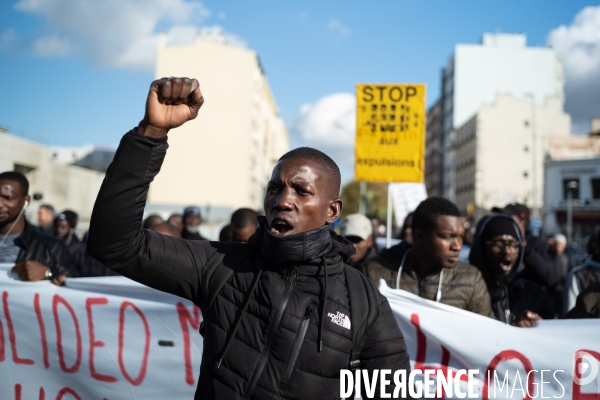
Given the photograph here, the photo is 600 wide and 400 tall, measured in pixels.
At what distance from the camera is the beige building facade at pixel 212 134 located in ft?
145

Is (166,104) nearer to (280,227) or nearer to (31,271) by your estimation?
(280,227)

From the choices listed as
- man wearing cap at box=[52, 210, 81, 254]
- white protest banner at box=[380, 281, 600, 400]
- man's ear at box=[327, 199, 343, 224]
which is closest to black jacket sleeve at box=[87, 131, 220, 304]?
man's ear at box=[327, 199, 343, 224]

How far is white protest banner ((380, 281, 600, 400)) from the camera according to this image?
121 inches

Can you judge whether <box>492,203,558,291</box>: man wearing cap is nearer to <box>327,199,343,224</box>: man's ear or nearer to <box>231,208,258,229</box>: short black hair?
<box>231,208,258,229</box>: short black hair

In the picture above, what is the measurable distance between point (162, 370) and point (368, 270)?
1432 millimetres

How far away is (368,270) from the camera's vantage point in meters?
3.77

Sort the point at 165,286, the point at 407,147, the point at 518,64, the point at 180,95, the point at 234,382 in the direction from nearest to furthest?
the point at 180,95
the point at 234,382
the point at 165,286
the point at 407,147
the point at 518,64

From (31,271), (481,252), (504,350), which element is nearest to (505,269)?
(481,252)

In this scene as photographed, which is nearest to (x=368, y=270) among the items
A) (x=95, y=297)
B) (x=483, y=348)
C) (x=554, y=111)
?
(x=483, y=348)

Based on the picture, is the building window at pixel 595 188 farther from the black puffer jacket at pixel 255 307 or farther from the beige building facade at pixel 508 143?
the black puffer jacket at pixel 255 307

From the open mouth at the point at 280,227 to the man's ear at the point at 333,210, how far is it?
→ 19 centimetres

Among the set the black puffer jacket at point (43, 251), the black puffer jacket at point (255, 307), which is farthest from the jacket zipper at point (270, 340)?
the black puffer jacket at point (43, 251)

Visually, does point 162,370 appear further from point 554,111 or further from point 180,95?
point 554,111

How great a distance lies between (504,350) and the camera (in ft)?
10.5
